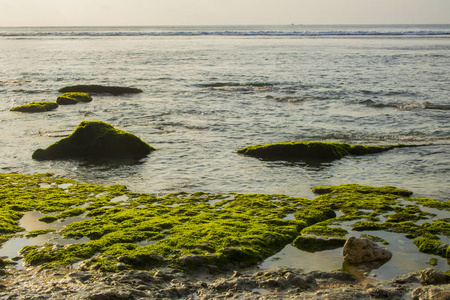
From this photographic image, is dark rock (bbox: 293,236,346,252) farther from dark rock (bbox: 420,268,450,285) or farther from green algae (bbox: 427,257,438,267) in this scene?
dark rock (bbox: 420,268,450,285)

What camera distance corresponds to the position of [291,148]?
12.6 meters

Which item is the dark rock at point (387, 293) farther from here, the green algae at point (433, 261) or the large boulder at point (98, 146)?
the large boulder at point (98, 146)

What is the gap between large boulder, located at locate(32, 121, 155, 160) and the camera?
12.8 metres

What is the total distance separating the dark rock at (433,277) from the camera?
5.79 meters

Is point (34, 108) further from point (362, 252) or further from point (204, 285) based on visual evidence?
point (362, 252)

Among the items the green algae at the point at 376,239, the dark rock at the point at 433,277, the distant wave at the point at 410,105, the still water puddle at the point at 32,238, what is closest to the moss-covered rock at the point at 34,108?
the still water puddle at the point at 32,238

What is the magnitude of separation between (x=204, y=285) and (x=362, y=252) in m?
2.27

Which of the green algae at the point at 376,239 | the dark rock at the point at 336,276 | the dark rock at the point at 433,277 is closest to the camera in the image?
the dark rock at the point at 433,277

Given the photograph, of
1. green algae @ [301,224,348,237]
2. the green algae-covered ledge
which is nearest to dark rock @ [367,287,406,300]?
green algae @ [301,224,348,237]

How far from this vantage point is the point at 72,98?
74.2 ft

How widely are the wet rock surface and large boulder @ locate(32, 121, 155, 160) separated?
6.99 meters

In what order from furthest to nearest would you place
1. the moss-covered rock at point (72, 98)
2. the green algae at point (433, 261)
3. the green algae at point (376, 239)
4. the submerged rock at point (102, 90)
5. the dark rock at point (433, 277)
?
1. the submerged rock at point (102, 90)
2. the moss-covered rock at point (72, 98)
3. the green algae at point (376, 239)
4. the green algae at point (433, 261)
5. the dark rock at point (433, 277)

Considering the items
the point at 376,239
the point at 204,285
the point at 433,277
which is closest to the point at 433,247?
the point at 376,239

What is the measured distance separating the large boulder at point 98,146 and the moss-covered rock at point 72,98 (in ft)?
32.1
